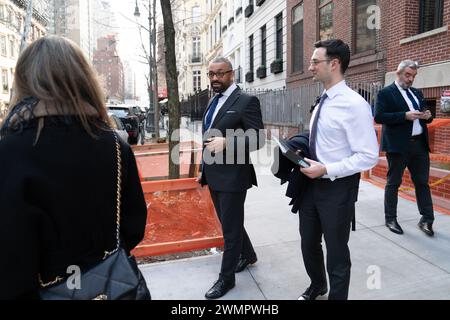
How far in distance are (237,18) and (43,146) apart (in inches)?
1018

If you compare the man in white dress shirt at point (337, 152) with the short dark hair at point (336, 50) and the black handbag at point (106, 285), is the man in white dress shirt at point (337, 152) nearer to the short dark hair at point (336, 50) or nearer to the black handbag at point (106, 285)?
the short dark hair at point (336, 50)

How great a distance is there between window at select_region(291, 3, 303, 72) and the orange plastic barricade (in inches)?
488

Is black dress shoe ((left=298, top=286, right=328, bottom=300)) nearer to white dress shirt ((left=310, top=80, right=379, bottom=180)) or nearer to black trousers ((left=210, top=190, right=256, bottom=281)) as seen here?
black trousers ((left=210, top=190, right=256, bottom=281))

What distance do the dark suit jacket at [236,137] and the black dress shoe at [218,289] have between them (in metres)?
0.82

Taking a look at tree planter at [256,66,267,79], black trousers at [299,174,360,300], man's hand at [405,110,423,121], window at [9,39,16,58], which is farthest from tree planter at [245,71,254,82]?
window at [9,39,16,58]

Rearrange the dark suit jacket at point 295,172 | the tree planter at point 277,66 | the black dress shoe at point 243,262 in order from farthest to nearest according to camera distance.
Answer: the tree planter at point 277,66 → the black dress shoe at point 243,262 → the dark suit jacket at point 295,172

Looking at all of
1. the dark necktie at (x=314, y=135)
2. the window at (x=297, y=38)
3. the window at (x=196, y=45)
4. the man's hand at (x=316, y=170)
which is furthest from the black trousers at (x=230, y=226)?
the window at (x=196, y=45)

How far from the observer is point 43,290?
5.06ft

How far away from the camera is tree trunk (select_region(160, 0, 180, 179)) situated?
19.7 ft

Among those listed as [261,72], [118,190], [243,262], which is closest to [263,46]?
[261,72]

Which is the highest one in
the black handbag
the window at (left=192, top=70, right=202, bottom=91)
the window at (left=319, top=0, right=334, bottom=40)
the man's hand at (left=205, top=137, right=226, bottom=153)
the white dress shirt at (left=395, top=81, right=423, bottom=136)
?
the window at (left=192, top=70, right=202, bottom=91)

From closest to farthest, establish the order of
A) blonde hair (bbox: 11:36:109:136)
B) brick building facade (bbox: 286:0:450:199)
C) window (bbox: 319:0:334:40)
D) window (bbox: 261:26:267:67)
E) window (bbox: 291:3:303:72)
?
1. blonde hair (bbox: 11:36:109:136)
2. brick building facade (bbox: 286:0:450:199)
3. window (bbox: 319:0:334:40)
4. window (bbox: 291:3:303:72)
5. window (bbox: 261:26:267:67)

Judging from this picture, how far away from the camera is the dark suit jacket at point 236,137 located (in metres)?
3.35

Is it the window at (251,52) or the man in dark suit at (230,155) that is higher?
the window at (251,52)
